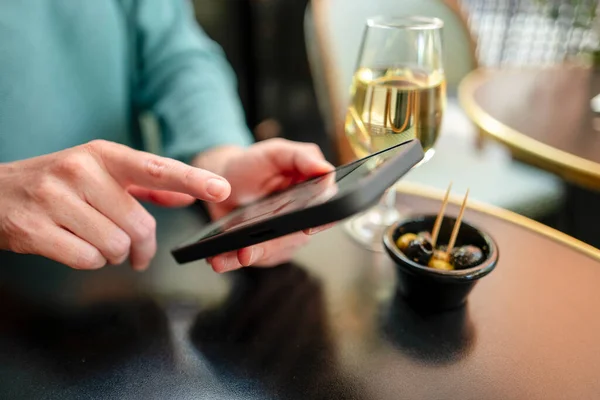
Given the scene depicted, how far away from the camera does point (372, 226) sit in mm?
692

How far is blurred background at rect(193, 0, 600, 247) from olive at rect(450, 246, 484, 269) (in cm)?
52

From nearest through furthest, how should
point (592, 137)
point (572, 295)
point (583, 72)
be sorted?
point (572, 295), point (592, 137), point (583, 72)

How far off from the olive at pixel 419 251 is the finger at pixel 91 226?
0.99 feet

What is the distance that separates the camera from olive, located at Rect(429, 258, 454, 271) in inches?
19.8

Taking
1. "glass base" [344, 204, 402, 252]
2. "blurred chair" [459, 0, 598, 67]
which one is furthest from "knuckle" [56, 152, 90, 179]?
"blurred chair" [459, 0, 598, 67]

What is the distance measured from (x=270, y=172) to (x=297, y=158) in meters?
0.06

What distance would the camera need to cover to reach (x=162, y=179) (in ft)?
1.59

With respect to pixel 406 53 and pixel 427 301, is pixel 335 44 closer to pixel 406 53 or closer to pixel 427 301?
pixel 406 53

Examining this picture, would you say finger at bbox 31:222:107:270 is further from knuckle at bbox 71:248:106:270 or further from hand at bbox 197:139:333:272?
hand at bbox 197:139:333:272

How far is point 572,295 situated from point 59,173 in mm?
554

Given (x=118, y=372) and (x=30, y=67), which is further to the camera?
(x=30, y=67)

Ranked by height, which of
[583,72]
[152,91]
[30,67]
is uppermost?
[30,67]

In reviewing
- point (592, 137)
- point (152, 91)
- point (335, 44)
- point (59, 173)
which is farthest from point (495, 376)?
point (335, 44)

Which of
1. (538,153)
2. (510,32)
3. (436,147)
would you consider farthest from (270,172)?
(510,32)
